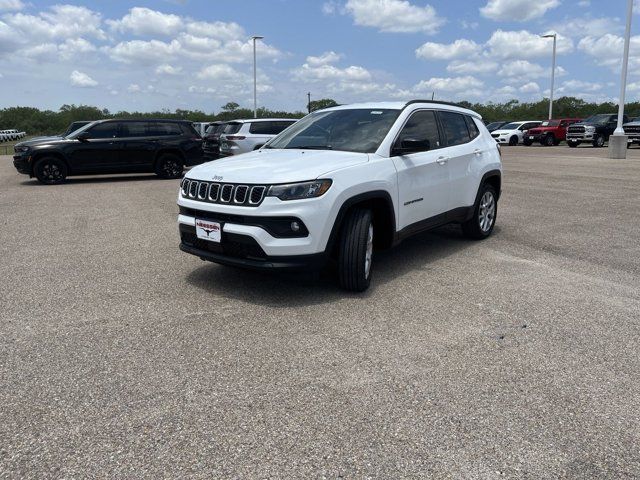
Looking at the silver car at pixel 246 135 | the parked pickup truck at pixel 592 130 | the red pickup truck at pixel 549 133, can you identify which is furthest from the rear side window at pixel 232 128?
the red pickup truck at pixel 549 133

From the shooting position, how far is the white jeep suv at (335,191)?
4.37 m

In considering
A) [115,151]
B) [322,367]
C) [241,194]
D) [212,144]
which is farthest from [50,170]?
[322,367]

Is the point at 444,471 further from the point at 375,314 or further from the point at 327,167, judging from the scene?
the point at 327,167

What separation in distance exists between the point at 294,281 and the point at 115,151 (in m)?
11.2

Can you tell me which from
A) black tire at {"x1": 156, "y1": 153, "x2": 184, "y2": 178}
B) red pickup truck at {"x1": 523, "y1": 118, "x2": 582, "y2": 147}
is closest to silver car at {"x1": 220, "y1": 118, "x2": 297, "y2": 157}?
black tire at {"x1": 156, "y1": 153, "x2": 184, "y2": 178}

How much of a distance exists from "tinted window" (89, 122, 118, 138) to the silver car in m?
3.15

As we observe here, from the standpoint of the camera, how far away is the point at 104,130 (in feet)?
48.0

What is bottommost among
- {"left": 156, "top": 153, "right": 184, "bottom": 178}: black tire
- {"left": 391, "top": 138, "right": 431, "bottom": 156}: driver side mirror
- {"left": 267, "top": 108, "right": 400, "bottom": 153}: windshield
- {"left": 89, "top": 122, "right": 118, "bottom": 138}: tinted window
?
{"left": 156, "top": 153, "right": 184, "bottom": 178}: black tire

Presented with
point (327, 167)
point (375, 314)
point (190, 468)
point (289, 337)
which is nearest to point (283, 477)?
point (190, 468)

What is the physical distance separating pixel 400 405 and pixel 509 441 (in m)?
0.59

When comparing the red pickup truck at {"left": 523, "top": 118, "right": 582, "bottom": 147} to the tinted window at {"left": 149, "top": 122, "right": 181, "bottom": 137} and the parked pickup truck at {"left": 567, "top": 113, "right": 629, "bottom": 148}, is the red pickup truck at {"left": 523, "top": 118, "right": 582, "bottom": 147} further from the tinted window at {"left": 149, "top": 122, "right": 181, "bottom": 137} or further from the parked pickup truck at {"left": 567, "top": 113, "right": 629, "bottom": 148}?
the tinted window at {"left": 149, "top": 122, "right": 181, "bottom": 137}

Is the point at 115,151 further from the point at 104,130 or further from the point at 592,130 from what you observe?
the point at 592,130

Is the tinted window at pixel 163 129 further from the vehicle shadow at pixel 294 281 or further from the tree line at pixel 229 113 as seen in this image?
the tree line at pixel 229 113

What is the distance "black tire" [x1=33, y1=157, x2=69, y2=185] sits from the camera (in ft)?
46.6
